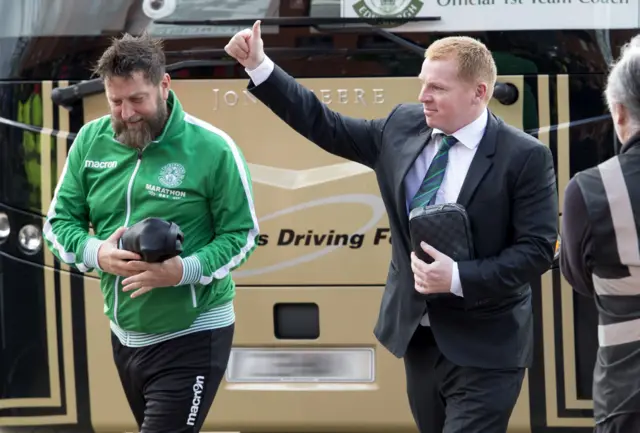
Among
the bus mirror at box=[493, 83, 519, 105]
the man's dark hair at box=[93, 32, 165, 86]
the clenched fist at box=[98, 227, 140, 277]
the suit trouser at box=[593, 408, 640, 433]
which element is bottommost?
the suit trouser at box=[593, 408, 640, 433]

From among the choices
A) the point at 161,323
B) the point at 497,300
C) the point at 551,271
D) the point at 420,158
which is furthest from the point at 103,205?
the point at 551,271

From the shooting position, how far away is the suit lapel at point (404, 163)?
384 centimetres

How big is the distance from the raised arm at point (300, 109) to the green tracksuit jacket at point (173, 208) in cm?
25

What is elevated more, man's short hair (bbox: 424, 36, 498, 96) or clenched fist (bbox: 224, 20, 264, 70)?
clenched fist (bbox: 224, 20, 264, 70)

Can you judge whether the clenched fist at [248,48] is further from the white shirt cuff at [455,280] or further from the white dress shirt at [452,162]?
the white shirt cuff at [455,280]

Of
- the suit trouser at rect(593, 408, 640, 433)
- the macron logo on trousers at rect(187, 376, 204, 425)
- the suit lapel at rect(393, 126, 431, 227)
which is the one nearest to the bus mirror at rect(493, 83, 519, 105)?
the suit lapel at rect(393, 126, 431, 227)

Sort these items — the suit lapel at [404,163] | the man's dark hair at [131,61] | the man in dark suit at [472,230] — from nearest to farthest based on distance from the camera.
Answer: the man in dark suit at [472,230], the suit lapel at [404,163], the man's dark hair at [131,61]

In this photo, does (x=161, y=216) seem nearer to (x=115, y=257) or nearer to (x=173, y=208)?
(x=173, y=208)

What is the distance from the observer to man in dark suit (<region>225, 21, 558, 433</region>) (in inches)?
147

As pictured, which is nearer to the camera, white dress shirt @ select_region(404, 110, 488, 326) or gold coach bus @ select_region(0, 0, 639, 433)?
white dress shirt @ select_region(404, 110, 488, 326)

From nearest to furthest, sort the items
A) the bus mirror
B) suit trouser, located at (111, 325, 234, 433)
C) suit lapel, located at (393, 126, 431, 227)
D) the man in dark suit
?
the man in dark suit → suit lapel, located at (393, 126, 431, 227) → suit trouser, located at (111, 325, 234, 433) → the bus mirror

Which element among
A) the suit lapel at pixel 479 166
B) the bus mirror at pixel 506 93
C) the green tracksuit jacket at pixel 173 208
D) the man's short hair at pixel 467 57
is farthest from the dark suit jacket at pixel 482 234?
the bus mirror at pixel 506 93

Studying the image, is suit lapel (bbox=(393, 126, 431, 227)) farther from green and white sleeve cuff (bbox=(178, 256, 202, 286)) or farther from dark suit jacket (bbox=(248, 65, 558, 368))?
green and white sleeve cuff (bbox=(178, 256, 202, 286))

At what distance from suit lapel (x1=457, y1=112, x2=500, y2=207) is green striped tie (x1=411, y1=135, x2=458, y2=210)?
0.08 metres
